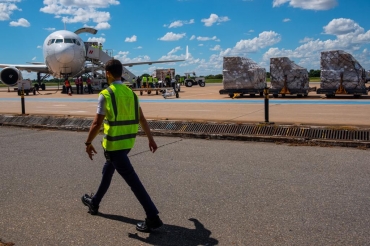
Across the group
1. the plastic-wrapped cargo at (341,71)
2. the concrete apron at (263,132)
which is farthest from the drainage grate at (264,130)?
the plastic-wrapped cargo at (341,71)

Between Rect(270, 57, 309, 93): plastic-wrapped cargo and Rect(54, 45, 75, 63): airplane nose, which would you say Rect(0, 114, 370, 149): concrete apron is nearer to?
Rect(270, 57, 309, 93): plastic-wrapped cargo

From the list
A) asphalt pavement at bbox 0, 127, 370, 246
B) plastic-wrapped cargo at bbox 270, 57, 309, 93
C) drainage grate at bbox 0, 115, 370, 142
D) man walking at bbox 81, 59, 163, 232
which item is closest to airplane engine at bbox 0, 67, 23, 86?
plastic-wrapped cargo at bbox 270, 57, 309, 93

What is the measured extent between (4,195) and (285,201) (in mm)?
3843

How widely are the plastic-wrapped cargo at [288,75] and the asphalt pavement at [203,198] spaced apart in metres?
14.1

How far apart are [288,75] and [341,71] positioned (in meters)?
2.91

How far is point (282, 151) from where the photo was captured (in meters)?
8.17

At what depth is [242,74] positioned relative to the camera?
75.4ft

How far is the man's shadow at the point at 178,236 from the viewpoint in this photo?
390 centimetres

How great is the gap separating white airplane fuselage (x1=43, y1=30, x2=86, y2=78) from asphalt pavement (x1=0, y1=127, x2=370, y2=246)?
25052mm

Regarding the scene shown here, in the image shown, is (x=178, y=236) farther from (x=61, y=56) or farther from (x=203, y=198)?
(x=61, y=56)

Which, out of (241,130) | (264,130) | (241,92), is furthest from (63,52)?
(264,130)

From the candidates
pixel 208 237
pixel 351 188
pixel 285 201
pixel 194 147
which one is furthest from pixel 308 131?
pixel 208 237

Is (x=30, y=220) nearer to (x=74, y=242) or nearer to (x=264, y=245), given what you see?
(x=74, y=242)

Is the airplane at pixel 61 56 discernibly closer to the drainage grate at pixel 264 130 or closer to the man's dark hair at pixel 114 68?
the drainage grate at pixel 264 130
